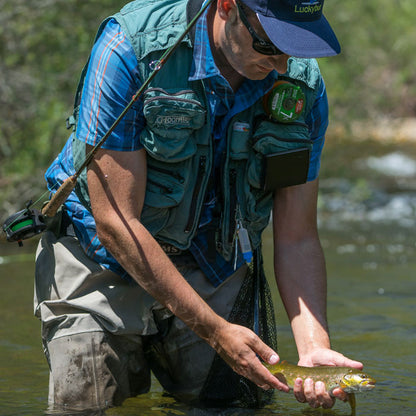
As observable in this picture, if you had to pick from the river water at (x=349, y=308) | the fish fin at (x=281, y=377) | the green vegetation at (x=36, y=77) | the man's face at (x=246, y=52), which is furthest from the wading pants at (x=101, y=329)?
the green vegetation at (x=36, y=77)

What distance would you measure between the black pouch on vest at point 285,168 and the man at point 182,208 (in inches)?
0.5

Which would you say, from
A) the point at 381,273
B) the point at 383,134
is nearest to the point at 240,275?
the point at 381,273

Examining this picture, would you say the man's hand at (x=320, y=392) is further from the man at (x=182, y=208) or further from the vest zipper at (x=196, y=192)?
the vest zipper at (x=196, y=192)

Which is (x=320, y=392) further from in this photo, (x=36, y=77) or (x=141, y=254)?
(x=36, y=77)

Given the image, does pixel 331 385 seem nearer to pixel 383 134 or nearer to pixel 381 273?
pixel 381 273

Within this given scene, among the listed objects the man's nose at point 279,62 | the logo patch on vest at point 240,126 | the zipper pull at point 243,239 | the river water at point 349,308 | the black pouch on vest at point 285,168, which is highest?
the man's nose at point 279,62

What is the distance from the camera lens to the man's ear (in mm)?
3051

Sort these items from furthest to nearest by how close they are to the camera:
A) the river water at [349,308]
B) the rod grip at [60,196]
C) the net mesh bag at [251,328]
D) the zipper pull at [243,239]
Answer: the river water at [349,308] → the net mesh bag at [251,328] → the zipper pull at [243,239] → the rod grip at [60,196]

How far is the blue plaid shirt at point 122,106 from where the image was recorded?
309cm

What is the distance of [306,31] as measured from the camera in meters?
3.03

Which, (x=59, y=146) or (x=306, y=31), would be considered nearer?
(x=306, y=31)

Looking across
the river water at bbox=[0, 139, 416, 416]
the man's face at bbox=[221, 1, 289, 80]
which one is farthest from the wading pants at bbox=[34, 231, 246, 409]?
the man's face at bbox=[221, 1, 289, 80]

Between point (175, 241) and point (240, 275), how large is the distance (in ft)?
1.61

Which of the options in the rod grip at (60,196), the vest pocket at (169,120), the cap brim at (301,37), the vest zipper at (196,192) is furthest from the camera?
the vest zipper at (196,192)
